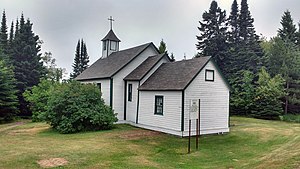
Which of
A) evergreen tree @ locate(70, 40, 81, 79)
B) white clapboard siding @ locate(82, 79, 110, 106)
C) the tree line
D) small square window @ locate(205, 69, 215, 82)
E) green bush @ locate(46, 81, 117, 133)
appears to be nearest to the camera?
small square window @ locate(205, 69, 215, 82)

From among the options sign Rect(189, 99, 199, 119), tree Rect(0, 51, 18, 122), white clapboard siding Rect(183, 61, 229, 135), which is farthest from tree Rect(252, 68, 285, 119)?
tree Rect(0, 51, 18, 122)

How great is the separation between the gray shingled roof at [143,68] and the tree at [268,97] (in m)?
15.5

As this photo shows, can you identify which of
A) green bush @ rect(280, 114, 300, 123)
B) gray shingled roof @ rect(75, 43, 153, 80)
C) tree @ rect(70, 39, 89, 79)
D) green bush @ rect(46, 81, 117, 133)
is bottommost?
green bush @ rect(280, 114, 300, 123)

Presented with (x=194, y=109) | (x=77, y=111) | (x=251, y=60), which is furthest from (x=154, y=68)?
(x=251, y=60)

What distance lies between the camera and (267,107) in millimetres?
29984

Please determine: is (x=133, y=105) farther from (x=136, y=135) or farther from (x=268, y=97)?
(x=268, y=97)

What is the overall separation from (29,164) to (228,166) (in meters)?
7.18

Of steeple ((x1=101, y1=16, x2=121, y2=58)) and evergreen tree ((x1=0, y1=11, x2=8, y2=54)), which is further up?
evergreen tree ((x1=0, y1=11, x2=8, y2=54))

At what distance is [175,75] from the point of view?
685 inches

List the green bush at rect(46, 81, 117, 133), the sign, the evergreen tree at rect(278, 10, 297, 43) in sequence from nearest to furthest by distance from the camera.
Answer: the sign < the green bush at rect(46, 81, 117, 133) < the evergreen tree at rect(278, 10, 297, 43)

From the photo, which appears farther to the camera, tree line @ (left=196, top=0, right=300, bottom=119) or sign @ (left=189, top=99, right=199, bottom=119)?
tree line @ (left=196, top=0, right=300, bottom=119)

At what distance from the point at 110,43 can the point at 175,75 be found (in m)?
11.8

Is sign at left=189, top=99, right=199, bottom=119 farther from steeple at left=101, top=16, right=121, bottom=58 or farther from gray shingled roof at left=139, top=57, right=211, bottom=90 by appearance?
steeple at left=101, top=16, right=121, bottom=58

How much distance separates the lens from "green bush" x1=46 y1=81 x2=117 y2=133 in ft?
57.3
